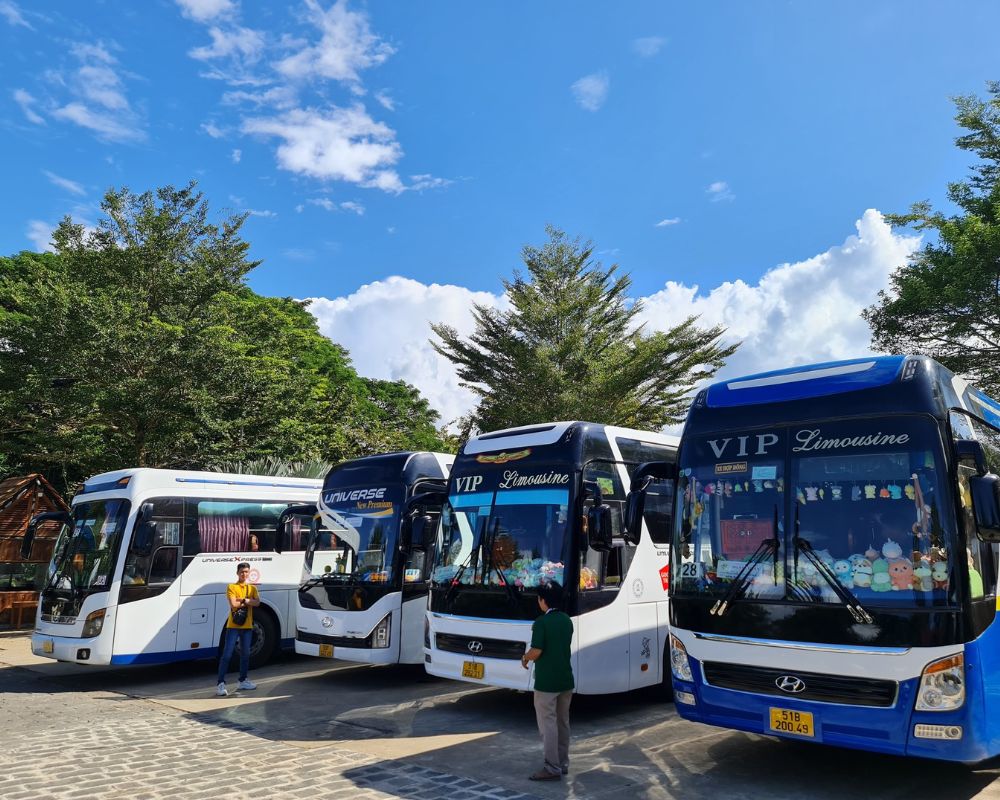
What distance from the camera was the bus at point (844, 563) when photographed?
17.9ft

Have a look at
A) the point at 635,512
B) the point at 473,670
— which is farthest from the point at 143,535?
the point at 635,512

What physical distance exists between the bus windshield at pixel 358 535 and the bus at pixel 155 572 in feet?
5.28

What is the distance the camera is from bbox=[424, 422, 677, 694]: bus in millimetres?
8477

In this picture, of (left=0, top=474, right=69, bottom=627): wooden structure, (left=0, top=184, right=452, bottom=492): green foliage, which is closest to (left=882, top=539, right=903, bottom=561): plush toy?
(left=0, top=184, right=452, bottom=492): green foliage

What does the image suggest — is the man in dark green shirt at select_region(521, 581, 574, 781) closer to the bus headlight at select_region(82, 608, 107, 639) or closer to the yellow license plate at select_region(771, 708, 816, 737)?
the yellow license plate at select_region(771, 708, 816, 737)

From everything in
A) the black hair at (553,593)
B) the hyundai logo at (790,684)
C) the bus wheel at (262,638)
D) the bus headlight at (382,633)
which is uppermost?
the black hair at (553,593)

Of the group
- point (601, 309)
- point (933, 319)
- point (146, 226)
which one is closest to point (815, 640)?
point (933, 319)

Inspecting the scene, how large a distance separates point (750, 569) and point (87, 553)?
983 centimetres

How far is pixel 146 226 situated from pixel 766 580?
2091 cm

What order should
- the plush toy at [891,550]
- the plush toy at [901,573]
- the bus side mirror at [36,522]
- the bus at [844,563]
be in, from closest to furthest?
1. the bus at [844,563]
2. the plush toy at [901,573]
3. the plush toy at [891,550]
4. the bus side mirror at [36,522]

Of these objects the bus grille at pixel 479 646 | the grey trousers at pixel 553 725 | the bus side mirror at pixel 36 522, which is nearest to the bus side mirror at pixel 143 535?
the bus side mirror at pixel 36 522

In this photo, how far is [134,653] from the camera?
1134 cm

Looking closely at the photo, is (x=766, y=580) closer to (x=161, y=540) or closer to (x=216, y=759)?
(x=216, y=759)

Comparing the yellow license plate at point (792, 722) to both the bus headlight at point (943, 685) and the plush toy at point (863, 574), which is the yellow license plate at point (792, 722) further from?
the plush toy at point (863, 574)
